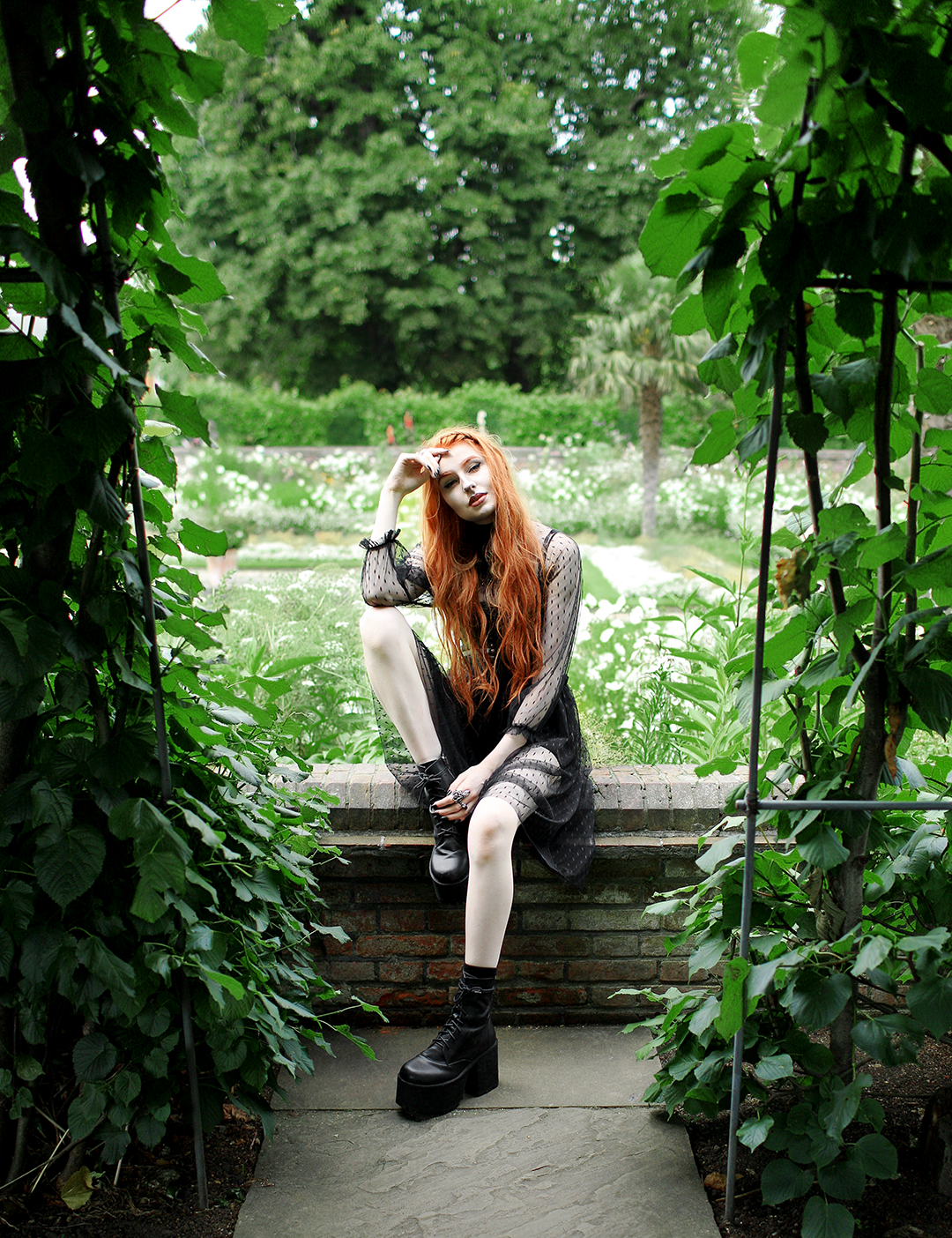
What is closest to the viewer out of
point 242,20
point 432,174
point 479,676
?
point 242,20

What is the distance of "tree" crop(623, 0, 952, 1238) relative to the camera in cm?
135

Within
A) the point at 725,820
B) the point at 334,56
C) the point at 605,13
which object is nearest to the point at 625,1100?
the point at 725,820

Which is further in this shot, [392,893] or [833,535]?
[392,893]

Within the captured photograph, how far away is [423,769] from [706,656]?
0.83 meters

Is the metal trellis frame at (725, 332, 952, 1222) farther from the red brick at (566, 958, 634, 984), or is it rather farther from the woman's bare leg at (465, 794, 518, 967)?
the red brick at (566, 958, 634, 984)

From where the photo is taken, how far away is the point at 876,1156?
152 centimetres

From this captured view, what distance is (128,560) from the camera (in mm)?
1532

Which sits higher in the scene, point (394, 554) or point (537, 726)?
point (394, 554)

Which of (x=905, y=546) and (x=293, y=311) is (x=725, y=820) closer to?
(x=905, y=546)

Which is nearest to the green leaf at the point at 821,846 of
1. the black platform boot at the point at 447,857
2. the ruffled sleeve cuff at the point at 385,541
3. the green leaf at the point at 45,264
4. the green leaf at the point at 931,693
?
the green leaf at the point at 931,693

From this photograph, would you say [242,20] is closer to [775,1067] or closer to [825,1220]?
[775,1067]

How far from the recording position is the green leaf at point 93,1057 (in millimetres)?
1565

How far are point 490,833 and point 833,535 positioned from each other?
964 millimetres

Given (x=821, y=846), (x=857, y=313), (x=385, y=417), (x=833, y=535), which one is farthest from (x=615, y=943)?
(x=385, y=417)
